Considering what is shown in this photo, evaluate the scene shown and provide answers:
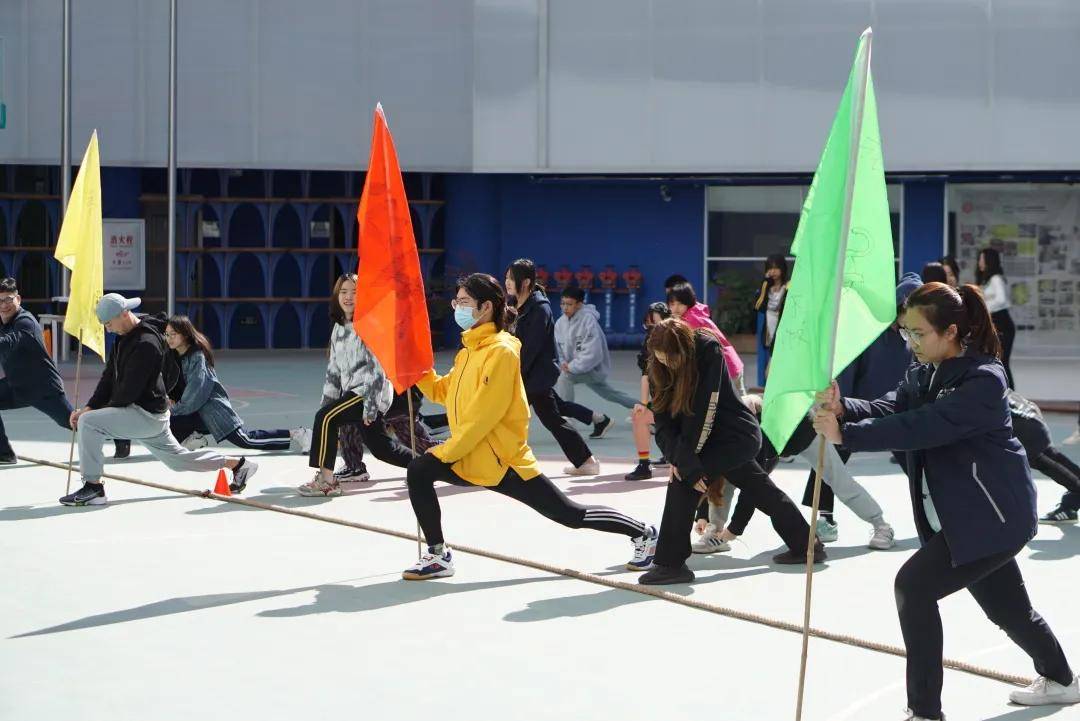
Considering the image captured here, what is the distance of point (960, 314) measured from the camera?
18.9ft

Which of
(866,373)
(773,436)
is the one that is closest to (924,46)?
(866,373)

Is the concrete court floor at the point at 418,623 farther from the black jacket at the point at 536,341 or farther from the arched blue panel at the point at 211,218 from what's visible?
the arched blue panel at the point at 211,218

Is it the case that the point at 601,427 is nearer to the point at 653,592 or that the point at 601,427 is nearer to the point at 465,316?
the point at 465,316

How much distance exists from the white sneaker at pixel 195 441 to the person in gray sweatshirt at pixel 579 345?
130 inches

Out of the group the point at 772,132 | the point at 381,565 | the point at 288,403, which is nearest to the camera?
the point at 381,565

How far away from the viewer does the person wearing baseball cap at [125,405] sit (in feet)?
35.8

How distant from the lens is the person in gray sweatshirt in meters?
15.0

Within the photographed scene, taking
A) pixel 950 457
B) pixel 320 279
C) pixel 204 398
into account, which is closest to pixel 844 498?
pixel 950 457

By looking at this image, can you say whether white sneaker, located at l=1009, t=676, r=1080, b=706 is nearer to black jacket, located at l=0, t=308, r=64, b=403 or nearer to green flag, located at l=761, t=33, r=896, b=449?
green flag, located at l=761, t=33, r=896, b=449

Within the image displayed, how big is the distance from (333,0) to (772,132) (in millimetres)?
7530

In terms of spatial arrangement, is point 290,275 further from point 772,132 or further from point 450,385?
point 450,385

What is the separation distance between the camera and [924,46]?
2511 cm

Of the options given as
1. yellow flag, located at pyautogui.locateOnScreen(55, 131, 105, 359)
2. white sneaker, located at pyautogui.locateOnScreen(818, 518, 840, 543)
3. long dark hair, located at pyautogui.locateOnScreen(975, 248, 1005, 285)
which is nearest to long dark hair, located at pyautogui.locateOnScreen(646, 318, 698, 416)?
white sneaker, located at pyautogui.locateOnScreen(818, 518, 840, 543)

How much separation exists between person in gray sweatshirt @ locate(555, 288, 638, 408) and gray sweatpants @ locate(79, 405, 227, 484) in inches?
176
